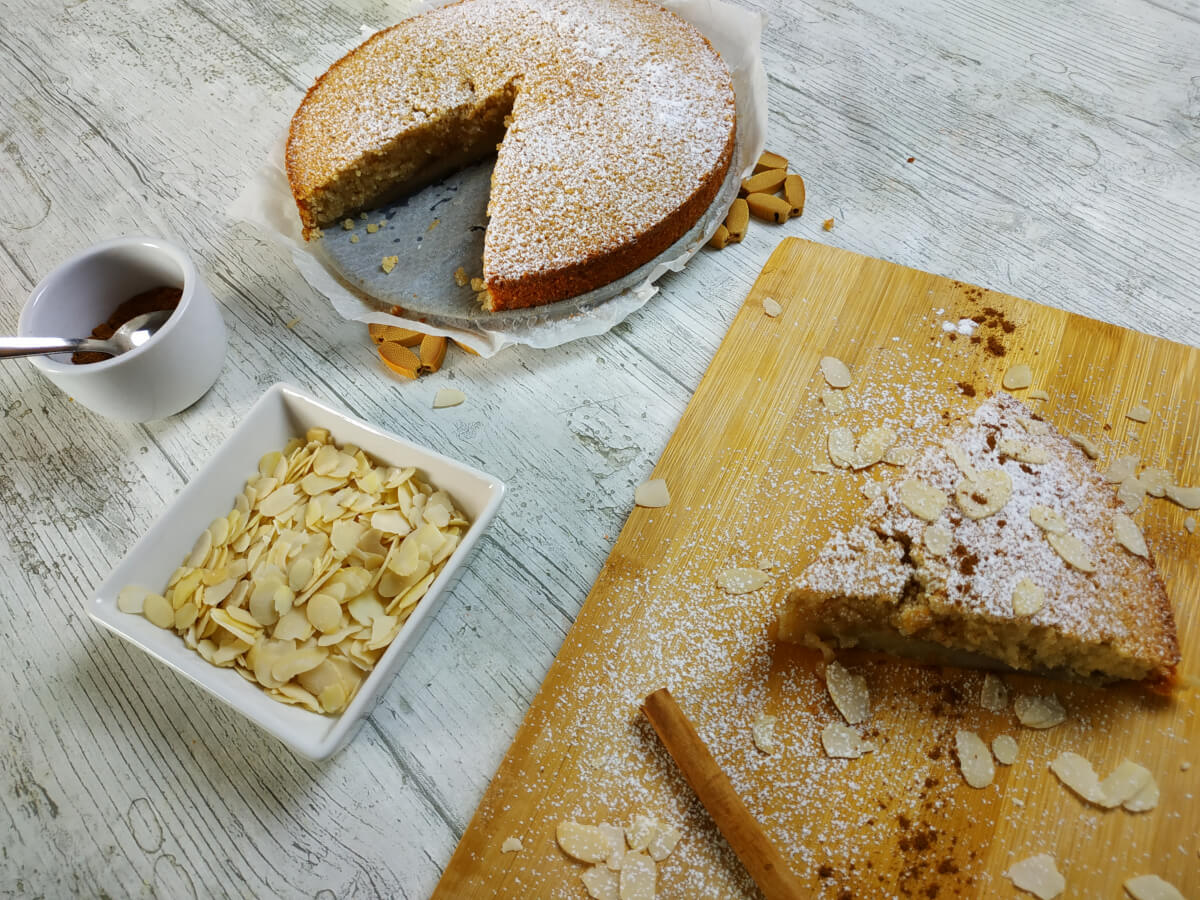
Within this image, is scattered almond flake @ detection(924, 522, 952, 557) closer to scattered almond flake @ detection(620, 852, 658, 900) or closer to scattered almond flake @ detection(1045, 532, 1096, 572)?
scattered almond flake @ detection(1045, 532, 1096, 572)

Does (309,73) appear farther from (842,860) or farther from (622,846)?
(842,860)

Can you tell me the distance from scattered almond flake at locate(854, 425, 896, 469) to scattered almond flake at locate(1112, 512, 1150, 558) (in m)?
0.37

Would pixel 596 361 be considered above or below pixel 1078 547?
above

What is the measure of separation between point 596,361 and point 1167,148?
4.79 feet

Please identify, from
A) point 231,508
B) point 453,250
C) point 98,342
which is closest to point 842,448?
point 453,250

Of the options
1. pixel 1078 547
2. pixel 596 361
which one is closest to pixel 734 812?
pixel 1078 547

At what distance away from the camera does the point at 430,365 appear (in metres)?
1.68

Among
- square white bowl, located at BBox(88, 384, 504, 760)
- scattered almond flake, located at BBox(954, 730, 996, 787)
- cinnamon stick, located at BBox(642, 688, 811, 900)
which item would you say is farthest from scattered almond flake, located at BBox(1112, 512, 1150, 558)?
square white bowl, located at BBox(88, 384, 504, 760)

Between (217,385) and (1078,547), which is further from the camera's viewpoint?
(217,385)

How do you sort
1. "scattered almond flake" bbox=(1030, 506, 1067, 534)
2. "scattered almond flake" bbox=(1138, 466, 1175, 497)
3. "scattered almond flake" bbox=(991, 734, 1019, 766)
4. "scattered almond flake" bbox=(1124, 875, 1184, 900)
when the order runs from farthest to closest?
"scattered almond flake" bbox=(1138, 466, 1175, 497)
"scattered almond flake" bbox=(1030, 506, 1067, 534)
"scattered almond flake" bbox=(991, 734, 1019, 766)
"scattered almond flake" bbox=(1124, 875, 1184, 900)

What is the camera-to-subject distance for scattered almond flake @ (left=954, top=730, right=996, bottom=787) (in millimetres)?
1175

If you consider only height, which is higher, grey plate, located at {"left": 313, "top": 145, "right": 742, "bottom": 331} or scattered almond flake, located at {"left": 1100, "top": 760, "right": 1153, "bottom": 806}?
grey plate, located at {"left": 313, "top": 145, "right": 742, "bottom": 331}

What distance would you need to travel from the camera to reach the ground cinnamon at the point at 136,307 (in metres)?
1.59

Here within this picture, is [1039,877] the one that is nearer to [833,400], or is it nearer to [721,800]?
[721,800]
